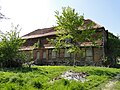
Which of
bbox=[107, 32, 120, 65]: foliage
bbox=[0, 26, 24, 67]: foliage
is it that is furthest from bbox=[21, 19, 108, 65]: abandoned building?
bbox=[0, 26, 24, 67]: foliage

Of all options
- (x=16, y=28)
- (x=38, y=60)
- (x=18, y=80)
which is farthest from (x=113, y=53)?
(x=18, y=80)

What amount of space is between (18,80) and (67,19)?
16.1 meters

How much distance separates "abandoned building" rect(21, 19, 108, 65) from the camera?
40.0 meters

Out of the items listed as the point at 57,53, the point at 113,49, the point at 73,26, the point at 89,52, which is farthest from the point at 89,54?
the point at 73,26

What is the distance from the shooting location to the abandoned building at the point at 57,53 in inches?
1575

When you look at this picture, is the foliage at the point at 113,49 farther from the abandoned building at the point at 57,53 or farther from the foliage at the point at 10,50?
the foliage at the point at 10,50

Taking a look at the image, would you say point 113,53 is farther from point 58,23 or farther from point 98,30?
point 58,23

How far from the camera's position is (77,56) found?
1655 inches

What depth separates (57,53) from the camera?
149 feet

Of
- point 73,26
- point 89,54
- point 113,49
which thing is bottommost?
point 89,54

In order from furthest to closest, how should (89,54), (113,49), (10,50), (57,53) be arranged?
(57,53) < (113,49) < (89,54) < (10,50)

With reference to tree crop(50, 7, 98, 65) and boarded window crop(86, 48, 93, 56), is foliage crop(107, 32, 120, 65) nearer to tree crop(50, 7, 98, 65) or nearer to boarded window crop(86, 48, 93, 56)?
boarded window crop(86, 48, 93, 56)

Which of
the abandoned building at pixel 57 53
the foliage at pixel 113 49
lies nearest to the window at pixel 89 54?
the abandoned building at pixel 57 53

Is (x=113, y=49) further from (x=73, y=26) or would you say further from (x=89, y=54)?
(x=73, y=26)
